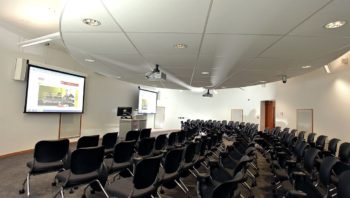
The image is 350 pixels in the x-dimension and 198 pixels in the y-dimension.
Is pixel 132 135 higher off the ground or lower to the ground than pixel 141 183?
higher

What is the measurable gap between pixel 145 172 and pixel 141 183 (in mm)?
141

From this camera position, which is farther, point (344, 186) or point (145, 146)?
point (145, 146)

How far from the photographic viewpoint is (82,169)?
3.15 meters

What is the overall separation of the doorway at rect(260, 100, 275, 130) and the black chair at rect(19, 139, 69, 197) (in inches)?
482

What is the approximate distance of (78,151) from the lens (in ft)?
9.93

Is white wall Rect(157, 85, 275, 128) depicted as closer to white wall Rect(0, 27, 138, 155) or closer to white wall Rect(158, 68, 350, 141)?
white wall Rect(158, 68, 350, 141)

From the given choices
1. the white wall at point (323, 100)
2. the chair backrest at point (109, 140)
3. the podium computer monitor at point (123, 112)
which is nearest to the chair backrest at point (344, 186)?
the chair backrest at point (109, 140)

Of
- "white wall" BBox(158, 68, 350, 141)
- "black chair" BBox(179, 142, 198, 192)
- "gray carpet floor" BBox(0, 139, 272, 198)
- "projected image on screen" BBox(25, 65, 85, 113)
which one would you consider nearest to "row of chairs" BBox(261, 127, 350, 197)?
"gray carpet floor" BBox(0, 139, 272, 198)

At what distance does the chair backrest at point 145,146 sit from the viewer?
467cm

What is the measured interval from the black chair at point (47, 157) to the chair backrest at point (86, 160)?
0.84 meters

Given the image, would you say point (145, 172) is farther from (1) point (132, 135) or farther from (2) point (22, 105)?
(2) point (22, 105)

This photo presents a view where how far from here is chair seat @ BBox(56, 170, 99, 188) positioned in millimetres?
2943

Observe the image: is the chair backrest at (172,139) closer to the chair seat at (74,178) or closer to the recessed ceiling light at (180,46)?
the recessed ceiling light at (180,46)

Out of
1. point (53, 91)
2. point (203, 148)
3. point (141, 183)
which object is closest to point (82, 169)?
point (141, 183)
